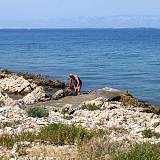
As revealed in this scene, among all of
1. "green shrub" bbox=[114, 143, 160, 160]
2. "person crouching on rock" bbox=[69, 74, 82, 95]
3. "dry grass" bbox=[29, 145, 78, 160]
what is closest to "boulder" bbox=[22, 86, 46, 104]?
"person crouching on rock" bbox=[69, 74, 82, 95]

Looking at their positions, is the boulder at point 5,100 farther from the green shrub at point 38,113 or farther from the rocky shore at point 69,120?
the green shrub at point 38,113

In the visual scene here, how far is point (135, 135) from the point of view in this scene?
1652cm

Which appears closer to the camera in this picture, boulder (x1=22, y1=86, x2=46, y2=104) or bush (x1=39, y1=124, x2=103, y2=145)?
bush (x1=39, y1=124, x2=103, y2=145)

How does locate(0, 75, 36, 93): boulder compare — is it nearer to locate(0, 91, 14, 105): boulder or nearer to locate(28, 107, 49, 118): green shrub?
locate(0, 91, 14, 105): boulder

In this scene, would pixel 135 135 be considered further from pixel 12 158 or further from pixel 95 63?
pixel 95 63

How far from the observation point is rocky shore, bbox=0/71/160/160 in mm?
12680

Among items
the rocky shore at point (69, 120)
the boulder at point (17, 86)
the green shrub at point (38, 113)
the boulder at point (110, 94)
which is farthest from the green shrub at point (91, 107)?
the boulder at point (17, 86)

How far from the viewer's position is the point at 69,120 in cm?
1886

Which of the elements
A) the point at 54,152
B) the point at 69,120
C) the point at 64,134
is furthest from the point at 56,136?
the point at 69,120

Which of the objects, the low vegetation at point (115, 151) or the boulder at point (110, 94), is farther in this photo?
the boulder at point (110, 94)

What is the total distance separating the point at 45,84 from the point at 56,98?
11.9 metres

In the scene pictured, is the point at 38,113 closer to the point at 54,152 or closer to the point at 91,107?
the point at 91,107

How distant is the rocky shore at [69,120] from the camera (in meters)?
12.7

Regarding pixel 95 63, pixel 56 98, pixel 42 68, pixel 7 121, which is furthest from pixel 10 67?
pixel 7 121
